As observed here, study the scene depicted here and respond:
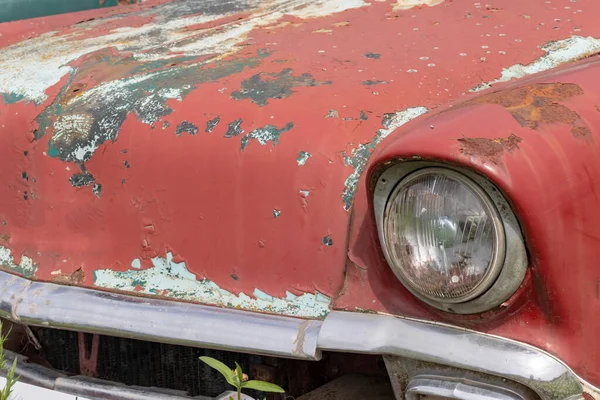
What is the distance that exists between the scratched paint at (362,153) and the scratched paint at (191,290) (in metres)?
0.20

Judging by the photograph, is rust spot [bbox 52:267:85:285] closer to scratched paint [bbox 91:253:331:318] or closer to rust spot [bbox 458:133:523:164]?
scratched paint [bbox 91:253:331:318]

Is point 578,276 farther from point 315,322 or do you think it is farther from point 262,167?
point 262,167

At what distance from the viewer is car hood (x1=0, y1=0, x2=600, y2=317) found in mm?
1504

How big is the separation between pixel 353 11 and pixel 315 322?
3.77 ft

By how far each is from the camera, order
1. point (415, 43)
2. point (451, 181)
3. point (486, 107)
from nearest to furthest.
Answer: point (451, 181), point (486, 107), point (415, 43)

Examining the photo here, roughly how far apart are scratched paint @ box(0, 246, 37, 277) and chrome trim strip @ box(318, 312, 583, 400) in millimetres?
754

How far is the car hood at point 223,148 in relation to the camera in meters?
1.50

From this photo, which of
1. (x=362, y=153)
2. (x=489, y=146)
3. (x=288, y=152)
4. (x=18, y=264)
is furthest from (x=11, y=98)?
(x=489, y=146)

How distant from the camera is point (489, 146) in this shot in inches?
48.2

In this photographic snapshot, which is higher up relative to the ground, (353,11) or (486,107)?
(486,107)

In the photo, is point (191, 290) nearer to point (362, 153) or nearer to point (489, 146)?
point (362, 153)

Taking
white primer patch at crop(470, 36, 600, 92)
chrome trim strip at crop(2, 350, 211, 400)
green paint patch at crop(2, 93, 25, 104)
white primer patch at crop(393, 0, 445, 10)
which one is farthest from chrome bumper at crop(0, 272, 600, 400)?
white primer patch at crop(393, 0, 445, 10)

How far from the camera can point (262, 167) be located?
1538mm

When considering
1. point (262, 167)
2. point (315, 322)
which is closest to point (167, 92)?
point (262, 167)
